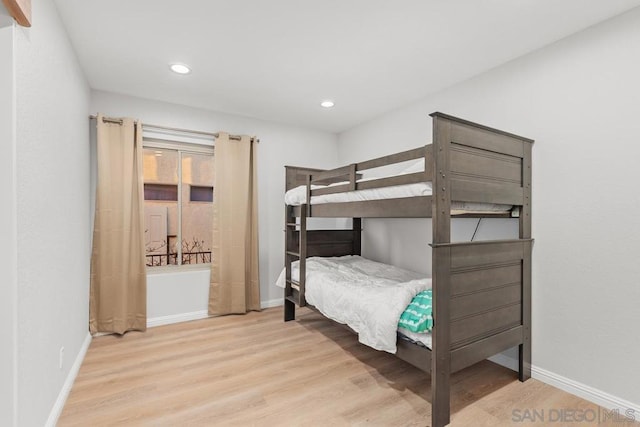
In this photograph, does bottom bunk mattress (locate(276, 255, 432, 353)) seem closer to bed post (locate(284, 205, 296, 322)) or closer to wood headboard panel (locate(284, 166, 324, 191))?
bed post (locate(284, 205, 296, 322))

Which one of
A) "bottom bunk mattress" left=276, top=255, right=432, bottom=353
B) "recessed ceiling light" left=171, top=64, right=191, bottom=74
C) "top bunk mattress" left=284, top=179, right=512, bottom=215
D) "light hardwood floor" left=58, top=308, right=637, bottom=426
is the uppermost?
"recessed ceiling light" left=171, top=64, right=191, bottom=74

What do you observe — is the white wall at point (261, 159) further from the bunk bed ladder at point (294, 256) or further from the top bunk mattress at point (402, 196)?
the top bunk mattress at point (402, 196)

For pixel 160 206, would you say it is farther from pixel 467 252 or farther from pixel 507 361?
pixel 507 361

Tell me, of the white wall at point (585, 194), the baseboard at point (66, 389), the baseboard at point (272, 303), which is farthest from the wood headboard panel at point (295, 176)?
the baseboard at point (66, 389)

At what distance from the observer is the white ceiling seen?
184 cm

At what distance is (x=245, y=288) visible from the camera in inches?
145

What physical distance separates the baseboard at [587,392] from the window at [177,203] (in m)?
3.41

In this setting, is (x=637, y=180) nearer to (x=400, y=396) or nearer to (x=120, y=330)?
(x=400, y=396)

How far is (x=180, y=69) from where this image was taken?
260cm

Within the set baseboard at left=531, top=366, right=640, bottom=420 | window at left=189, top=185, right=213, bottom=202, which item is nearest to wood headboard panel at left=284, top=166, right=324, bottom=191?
window at left=189, top=185, right=213, bottom=202

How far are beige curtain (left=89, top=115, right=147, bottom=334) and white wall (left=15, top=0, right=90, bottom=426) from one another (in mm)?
502

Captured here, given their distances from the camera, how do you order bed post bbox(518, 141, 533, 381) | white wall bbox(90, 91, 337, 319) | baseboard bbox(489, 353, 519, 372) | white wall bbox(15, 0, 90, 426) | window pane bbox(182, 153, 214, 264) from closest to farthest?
white wall bbox(15, 0, 90, 426) < bed post bbox(518, 141, 533, 381) < baseboard bbox(489, 353, 519, 372) < white wall bbox(90, 91, 337, 319) < window pane bbox(182, 153, 214, 264)

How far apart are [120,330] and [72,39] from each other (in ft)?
8.32

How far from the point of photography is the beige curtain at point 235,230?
3537mm
